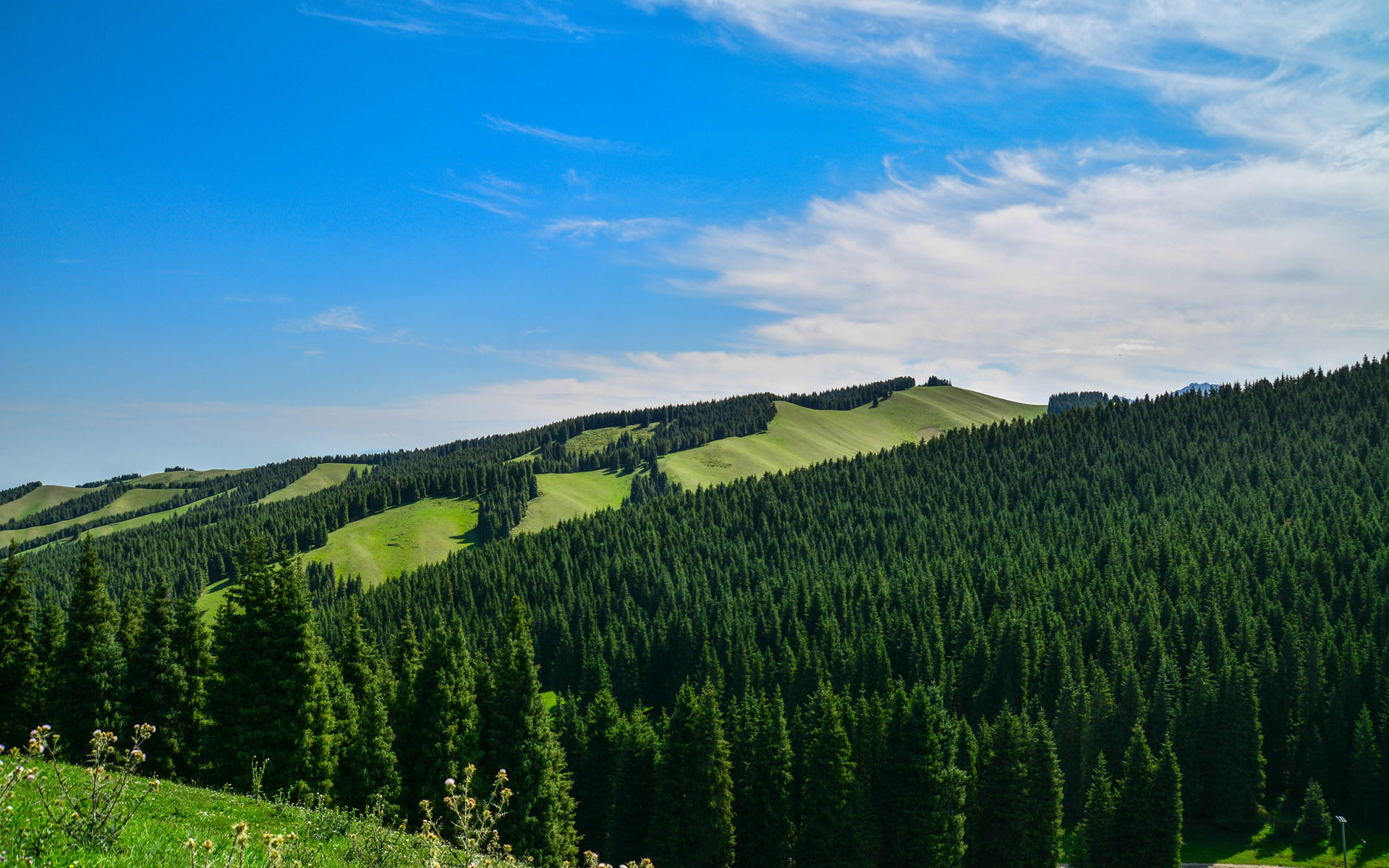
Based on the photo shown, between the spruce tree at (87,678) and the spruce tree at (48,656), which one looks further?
the spruce tree at (48,656)

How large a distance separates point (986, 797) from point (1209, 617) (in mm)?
55659

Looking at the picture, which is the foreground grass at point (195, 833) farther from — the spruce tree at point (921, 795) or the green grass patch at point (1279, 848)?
the green grass patch at point (1279, 848)

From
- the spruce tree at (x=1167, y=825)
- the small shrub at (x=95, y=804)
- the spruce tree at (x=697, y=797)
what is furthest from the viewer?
the spruce tree at (x=1167, y=825)

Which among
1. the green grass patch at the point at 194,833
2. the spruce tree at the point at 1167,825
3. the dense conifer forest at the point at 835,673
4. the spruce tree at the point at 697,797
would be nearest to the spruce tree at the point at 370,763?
the dense conifer forest at the point at 835,673

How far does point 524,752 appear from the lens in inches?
1452

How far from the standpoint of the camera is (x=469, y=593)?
464 ft

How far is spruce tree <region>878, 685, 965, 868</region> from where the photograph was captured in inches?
1909

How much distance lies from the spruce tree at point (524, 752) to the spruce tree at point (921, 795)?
2378cm

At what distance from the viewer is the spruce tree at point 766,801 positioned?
164 ft

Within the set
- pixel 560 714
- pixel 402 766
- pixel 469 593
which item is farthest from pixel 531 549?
pixel 402 766

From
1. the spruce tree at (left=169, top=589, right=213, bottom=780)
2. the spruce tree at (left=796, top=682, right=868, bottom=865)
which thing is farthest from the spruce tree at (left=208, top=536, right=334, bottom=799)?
the spruce tree at (left=796, top=682, right=868, bottom=865)

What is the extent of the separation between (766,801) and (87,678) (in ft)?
137

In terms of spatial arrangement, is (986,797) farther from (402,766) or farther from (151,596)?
(151,596)

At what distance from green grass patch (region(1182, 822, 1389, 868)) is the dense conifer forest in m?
2.20
